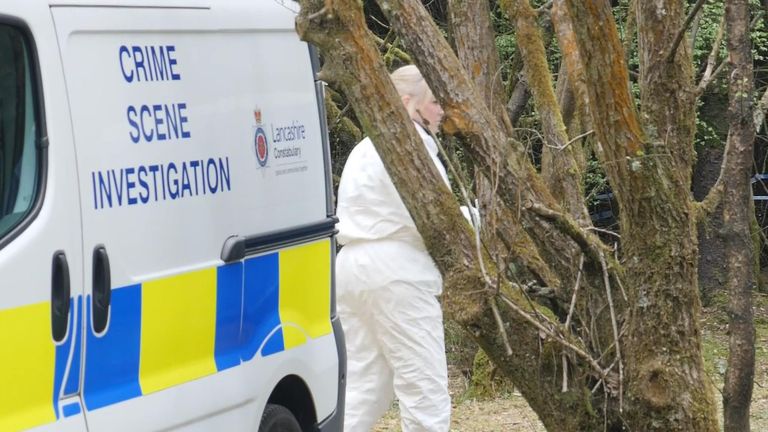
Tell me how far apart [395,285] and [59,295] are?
226 centimetres

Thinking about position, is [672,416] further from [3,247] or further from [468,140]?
[3,247]

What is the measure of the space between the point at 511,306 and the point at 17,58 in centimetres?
212

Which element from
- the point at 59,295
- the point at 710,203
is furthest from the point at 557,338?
the point at 59,295

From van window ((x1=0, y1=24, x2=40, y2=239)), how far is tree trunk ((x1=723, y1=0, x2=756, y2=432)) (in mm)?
2716

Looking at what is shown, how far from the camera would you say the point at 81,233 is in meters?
3.70

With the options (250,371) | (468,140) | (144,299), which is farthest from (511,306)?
(144,299)

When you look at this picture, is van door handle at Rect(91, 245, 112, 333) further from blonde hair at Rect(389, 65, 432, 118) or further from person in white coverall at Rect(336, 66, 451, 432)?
blonde hair at Rect(389, 65, 432, 118)

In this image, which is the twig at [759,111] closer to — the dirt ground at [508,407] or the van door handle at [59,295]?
the dirt ground at [508,407]

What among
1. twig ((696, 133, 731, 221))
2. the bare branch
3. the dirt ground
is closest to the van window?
the bare branch

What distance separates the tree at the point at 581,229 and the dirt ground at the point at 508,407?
196cm

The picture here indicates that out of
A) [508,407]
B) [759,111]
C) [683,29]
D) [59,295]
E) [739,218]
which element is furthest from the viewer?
[508,407]

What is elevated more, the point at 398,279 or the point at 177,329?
the point at 177,329

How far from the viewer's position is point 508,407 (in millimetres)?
8609

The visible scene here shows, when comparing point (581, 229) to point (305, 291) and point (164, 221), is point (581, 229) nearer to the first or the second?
point (305, 291)
